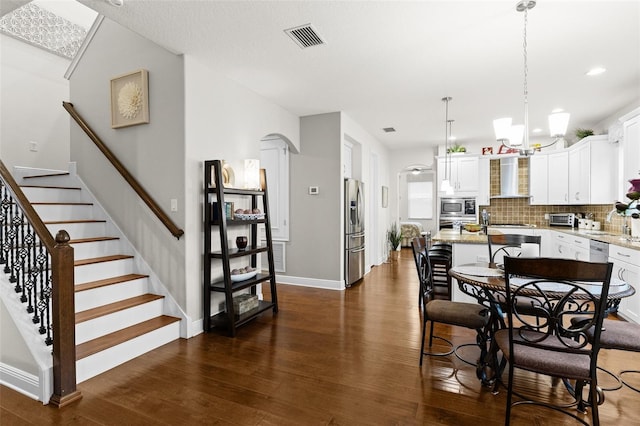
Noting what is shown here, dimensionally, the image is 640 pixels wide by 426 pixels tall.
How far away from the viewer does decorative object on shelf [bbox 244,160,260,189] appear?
146 inches

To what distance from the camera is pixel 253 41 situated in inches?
114

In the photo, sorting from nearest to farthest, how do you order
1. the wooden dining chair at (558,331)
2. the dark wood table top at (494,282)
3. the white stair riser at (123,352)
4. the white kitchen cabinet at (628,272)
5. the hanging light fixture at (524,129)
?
the wooden dining chair at (558,331), the dark wood table top at (494,282), the white stair riser at (123,352), the hanging light fixture at (524,129), the white kitchen cabinet at (628,272)

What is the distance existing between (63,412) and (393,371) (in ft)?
7.18

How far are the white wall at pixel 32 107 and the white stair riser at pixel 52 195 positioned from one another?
1.24 metres

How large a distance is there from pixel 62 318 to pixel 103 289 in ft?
3.06

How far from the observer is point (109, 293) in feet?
9.87

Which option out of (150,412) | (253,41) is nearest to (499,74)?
(253,41)

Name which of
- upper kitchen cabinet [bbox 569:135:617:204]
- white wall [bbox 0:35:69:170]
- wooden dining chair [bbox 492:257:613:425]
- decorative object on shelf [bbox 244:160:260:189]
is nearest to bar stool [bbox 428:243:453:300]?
wooden dining chair [bbox 492:257:613:425]

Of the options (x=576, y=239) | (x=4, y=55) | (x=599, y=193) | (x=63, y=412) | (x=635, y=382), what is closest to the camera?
(x=63, y=412)

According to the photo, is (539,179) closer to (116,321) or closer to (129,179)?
(129,179)

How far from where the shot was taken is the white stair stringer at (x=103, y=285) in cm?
259

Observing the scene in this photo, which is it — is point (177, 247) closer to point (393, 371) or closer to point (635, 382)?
point (393, 371)

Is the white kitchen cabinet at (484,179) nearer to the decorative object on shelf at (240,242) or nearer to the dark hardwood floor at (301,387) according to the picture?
the dark hardwood floor at (301,387)

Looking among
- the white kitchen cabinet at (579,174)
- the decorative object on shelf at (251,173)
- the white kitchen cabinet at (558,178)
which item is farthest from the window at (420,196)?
the decorative object on shelf at (251,173)
